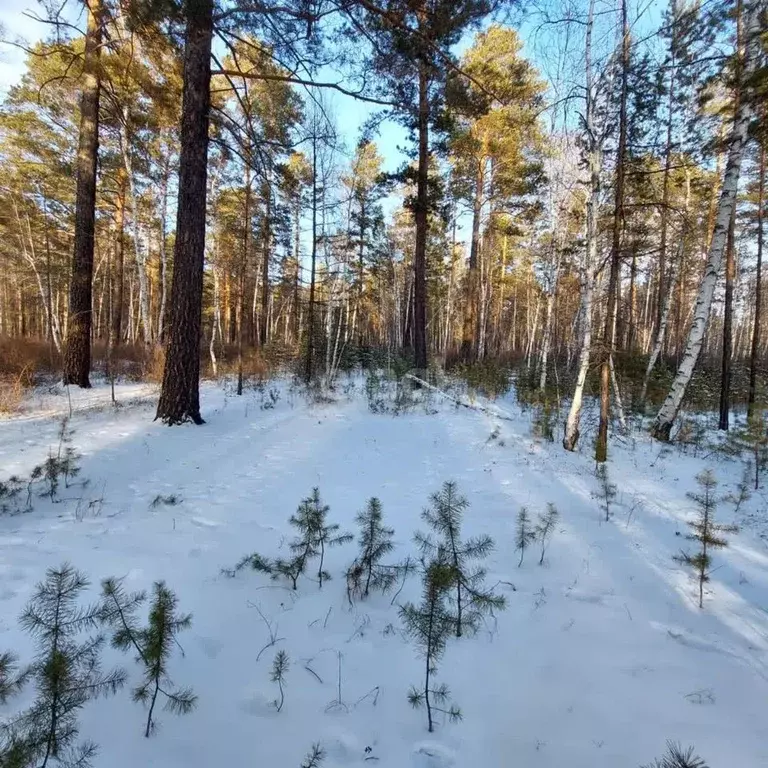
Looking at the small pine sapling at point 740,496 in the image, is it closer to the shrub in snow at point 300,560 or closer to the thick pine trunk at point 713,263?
the thick pine trunk at point 713,263

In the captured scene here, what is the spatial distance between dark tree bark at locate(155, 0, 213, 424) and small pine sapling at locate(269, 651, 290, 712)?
5.42 metres

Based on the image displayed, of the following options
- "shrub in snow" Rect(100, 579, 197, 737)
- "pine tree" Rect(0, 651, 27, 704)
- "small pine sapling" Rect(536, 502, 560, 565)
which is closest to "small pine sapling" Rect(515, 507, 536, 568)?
"small pine sapling" Rect(536, 502, 560, 565)

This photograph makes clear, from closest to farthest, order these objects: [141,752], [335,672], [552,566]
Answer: [141,752]
[335,672]
[552,566]

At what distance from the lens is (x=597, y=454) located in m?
5.93

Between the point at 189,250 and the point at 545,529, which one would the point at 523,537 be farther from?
the point at 189,250

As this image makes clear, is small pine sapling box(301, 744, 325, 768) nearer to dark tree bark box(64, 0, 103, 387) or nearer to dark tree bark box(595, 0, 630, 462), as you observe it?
dark tree bark box(595, 0, 630, 462)

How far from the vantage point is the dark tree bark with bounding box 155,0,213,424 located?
6281 millimetres

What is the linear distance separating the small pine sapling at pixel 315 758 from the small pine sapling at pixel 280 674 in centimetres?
25

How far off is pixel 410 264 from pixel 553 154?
19.4 metres

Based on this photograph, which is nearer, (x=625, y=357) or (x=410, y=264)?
(x=625, y=357)

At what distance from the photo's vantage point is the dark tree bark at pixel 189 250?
6.28 metres

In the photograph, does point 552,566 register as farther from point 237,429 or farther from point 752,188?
point 752,188

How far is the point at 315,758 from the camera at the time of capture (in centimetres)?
145

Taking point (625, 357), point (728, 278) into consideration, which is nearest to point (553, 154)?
point (728, 278)
